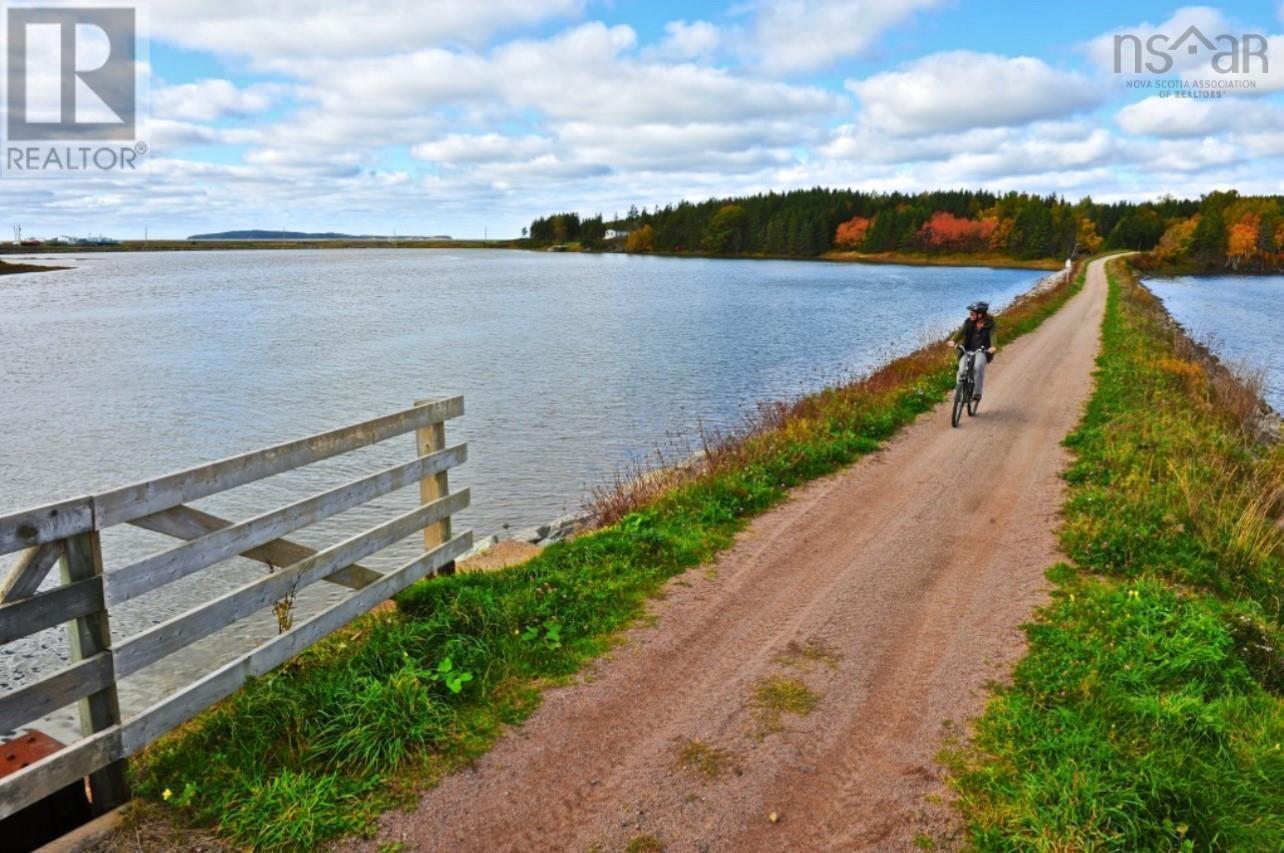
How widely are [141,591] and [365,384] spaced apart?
25.2 meters

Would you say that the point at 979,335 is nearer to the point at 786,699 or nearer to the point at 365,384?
the point at 786,699

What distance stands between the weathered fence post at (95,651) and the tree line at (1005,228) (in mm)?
148431

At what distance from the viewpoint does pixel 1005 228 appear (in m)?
160

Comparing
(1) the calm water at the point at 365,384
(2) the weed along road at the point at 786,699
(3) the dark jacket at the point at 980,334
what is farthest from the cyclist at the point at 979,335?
(1) the calm water at the point at 365,384

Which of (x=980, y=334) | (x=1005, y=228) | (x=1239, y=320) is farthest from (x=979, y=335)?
(x=1005, y=228)

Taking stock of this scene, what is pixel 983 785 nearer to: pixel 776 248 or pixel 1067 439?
pixel 1067 439

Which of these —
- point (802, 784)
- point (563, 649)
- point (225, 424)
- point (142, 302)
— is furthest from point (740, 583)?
point (142, 302)

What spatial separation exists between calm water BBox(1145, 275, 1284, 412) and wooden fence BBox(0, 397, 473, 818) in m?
29.3

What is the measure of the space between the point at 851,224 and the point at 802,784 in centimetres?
18806

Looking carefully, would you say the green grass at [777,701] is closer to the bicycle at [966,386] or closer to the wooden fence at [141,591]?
the wooden fence at [141,591]

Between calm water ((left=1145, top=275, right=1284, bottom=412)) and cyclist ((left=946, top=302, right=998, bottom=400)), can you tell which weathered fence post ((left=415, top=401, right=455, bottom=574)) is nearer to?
cyclist ((left=946, top=302, right=998, bottom=400))

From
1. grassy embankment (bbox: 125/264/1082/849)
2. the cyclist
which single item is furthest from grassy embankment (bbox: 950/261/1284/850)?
the cyclist

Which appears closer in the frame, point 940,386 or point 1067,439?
point 1067,439

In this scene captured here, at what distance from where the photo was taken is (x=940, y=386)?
824 inches
